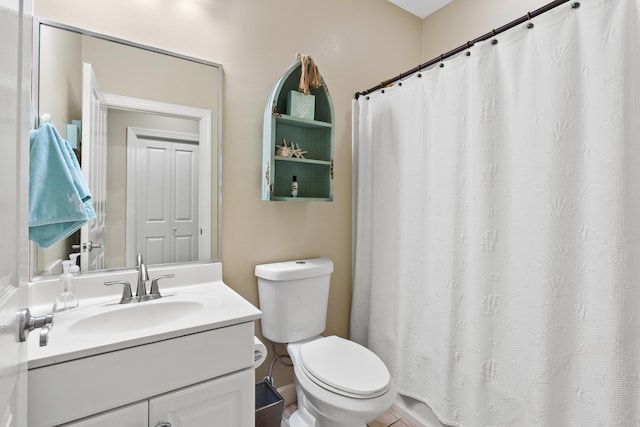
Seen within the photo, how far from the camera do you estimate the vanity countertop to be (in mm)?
899

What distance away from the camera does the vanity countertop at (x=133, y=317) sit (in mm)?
899

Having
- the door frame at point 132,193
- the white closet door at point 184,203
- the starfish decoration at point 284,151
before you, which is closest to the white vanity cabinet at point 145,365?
the door frame at point 132,193

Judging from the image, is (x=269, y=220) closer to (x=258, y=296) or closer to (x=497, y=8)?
(x=258, y=296)

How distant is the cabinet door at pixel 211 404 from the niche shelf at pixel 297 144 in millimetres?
857

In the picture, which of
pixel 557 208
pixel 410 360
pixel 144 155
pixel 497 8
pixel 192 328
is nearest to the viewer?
pixel 192 328

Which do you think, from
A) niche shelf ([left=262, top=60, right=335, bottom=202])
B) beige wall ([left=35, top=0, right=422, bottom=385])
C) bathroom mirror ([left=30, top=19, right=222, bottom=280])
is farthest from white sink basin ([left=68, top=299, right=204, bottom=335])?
niche shelf ([left=262, top=60, right=335, bottom=202])

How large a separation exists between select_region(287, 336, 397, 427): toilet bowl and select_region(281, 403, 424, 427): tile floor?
1.34ft

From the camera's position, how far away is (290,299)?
5.44ft

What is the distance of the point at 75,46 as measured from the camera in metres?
1.31

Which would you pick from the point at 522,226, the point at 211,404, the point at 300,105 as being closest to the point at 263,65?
the point at 300,105

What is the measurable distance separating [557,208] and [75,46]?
6.40ft

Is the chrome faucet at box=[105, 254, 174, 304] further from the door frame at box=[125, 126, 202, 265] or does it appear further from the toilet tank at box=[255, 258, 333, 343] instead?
the toilet tank at box=[255, 258, 333, 343]

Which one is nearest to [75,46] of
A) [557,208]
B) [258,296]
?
[258,296]

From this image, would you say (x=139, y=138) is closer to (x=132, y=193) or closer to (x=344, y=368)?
(x=132, y=193)
